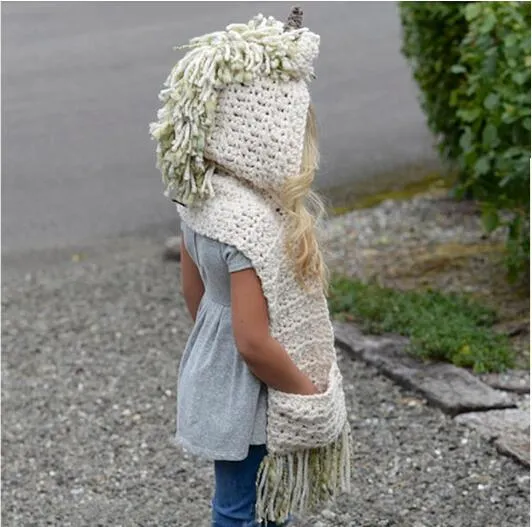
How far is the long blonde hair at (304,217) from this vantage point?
2.78 m

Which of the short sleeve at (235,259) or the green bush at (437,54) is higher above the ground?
the short sleeve at (235,259)

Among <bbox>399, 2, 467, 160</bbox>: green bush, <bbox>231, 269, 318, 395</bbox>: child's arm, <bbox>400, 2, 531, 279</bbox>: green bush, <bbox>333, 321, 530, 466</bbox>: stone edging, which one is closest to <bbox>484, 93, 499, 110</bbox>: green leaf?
<bbox>400, 2, 531, 279</bbox>: green bush

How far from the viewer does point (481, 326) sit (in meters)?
5.09

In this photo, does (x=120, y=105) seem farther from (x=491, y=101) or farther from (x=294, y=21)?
(x=294, y=21)

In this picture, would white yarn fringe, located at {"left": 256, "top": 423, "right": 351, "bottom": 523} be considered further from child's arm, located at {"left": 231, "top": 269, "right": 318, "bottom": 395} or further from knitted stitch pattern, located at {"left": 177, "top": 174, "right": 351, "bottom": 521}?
child's arm, located at {"left": 231, "top": 269, "right": 318, "bottom": 395}

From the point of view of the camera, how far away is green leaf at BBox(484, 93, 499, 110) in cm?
502

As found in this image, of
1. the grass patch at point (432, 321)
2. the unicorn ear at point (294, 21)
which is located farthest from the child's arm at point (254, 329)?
the grass patch at point (432, 321)

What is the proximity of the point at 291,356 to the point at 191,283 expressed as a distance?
340 millimetres

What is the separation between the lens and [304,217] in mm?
2807

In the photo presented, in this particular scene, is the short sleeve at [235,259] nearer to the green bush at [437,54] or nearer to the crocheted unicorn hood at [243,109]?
the crocheted unicorn hood at [243,109]

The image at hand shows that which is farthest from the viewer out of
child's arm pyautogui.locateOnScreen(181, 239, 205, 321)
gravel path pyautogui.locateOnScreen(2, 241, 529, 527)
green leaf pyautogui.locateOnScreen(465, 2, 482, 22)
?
green leaf pyautogui.locateOnScreen(465, 2, 482, 22)

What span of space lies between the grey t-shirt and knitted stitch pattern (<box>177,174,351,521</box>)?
0.04 metres

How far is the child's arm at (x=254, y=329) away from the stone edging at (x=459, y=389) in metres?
1.45

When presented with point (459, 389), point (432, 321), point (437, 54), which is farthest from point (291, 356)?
point (437, 54)
